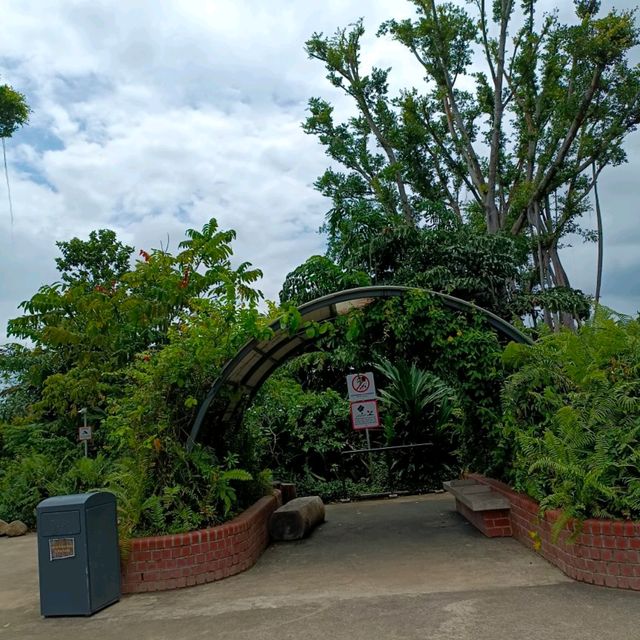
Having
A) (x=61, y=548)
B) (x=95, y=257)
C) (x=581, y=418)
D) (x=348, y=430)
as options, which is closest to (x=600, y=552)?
(x=581, y=418)

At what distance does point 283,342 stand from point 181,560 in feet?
9.62

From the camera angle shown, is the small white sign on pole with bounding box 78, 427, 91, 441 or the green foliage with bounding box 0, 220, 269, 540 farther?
the small white sign on pole with bounding box 78, 427, 91, 441

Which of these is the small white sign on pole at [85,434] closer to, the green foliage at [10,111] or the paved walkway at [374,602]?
the paved walkway at [374,602]

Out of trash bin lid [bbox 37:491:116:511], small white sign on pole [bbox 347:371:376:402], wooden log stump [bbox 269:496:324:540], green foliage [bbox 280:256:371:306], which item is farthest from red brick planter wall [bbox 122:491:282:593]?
small white sign on pole [bbox 347:371:376:402]

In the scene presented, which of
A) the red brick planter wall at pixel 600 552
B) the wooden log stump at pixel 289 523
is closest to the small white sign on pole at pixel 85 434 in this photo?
the wooden log stump at pixel 289 523

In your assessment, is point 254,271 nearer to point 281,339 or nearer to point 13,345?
point 281,339

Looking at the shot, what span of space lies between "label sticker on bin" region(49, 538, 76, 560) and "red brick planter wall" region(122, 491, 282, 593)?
74 cm

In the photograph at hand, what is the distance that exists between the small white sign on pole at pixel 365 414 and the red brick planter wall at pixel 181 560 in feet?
19.9

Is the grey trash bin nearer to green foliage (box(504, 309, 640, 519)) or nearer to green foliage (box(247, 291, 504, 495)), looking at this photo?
green foliage (box(504, 309, 640, 519))

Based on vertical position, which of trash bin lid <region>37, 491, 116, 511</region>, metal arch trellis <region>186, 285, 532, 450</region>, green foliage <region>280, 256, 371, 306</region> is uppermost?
green foliage <region>280, 256, 371, 306</region>

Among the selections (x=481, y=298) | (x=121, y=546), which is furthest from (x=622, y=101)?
(x=121, y=546)

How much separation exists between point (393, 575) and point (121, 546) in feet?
8.91

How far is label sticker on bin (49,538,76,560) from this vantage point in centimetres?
581

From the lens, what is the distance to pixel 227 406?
825cm
